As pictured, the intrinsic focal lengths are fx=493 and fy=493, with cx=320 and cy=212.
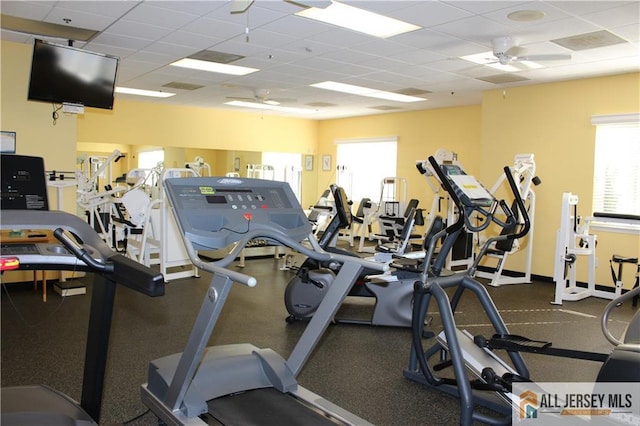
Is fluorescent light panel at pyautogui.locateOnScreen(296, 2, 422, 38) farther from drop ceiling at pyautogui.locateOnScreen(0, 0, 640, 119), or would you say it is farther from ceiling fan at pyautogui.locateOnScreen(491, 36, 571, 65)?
ceiling fan at pyautogui.locateOnScreen(491, 36, 571, 65)

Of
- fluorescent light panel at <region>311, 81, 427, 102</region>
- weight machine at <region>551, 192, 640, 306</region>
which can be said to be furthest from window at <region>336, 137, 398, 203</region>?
weight machine at <region>551, 192, 640, 306</region>

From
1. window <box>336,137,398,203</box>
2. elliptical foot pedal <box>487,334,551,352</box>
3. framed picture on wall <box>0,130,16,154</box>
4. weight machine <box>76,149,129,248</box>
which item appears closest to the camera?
elliptical foot pedal <box>487,334,551,352</box>

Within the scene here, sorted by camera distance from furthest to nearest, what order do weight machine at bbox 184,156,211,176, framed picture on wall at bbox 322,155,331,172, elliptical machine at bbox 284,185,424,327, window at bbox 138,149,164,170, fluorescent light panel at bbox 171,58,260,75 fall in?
framed picture on wall at bbox 322,155,331,172 → window at bbox 138,149,164,170 → weight machine at bbox 184,156,211,176 → fluorescent light panel at bbox 171,58,260,75 → elliptical machine at bbox 284,185,424,327

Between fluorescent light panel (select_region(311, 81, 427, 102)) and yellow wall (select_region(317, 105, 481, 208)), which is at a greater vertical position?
fluorescent light panel (select_region(311, 81, 427, 102))

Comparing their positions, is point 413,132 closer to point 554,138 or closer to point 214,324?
point 554,138

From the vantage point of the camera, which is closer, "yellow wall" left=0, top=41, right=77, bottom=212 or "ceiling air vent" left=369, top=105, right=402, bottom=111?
"yellow wall" left=0, top=41, right=77, bottom=212

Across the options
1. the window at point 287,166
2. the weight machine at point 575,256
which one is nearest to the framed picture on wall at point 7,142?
the window at point 287,166

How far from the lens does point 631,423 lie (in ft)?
6.70

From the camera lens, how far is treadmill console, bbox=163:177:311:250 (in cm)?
219

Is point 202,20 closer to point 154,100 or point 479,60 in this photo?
point 479,60

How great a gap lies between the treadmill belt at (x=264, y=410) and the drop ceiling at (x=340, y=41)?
117 inches

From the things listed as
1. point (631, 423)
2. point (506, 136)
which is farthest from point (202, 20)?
point (506, 136)

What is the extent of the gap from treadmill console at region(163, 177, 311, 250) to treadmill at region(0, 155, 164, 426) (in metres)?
0.43

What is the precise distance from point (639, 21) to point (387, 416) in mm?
3976
